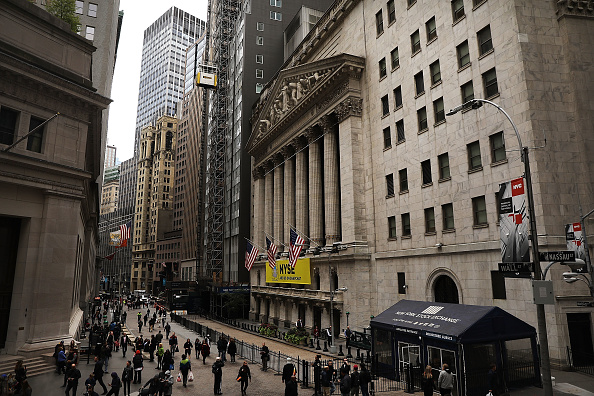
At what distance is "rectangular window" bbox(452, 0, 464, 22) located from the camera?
28.4m

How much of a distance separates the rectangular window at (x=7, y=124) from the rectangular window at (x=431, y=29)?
28.9m

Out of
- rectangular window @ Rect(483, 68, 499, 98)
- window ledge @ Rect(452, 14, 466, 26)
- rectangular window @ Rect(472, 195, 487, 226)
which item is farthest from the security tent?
window ledge @ Rect(452, 14, 466, 26)

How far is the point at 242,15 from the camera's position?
7288cm

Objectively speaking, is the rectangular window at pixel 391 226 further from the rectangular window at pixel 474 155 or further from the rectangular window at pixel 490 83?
the rectangular window at pixel 490 83

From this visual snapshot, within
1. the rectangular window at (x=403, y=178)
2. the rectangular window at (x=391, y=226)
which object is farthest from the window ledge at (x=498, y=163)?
the rectangular window at (x=391, y=226)

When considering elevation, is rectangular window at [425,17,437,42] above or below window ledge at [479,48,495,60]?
above

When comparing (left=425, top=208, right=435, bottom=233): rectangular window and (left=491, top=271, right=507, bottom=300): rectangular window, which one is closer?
(left=491, top=271, right=507, bottom=300): rectangular window

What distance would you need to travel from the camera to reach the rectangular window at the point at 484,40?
26094 mm

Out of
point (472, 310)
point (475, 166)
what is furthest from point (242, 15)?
point (472, 310)

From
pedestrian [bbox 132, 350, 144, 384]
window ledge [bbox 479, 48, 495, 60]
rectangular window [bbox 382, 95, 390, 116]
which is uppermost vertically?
rectangular window [bbox 382, 95, 390, 116]

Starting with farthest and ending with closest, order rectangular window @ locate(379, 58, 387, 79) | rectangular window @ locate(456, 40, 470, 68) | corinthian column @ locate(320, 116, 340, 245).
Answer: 1. corinthian column @ locate(320, 116, 340, 245)
2. rectangular window @ locate(379, 58, 387, 79)
3. rectangular window @ locate(456, 40, 470, 68)

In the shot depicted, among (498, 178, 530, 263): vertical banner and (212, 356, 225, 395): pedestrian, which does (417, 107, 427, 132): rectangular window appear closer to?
(498, 178, 530, 263): vertical banner

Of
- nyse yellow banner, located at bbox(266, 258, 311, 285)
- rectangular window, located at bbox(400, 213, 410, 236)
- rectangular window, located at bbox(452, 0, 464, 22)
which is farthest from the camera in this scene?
nyse yellow banner, located at bbox(266, 258, 311, 285)

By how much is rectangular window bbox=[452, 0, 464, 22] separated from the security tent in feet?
69.1
